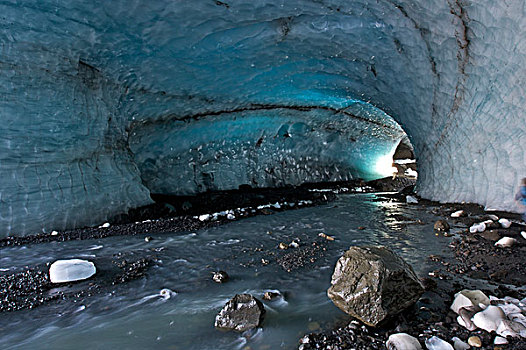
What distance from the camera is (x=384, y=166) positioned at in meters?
10.2

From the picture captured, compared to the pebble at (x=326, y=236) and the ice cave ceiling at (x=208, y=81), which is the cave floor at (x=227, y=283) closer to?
the pebble at (x=326, y=236)

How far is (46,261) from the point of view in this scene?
9.03 ft

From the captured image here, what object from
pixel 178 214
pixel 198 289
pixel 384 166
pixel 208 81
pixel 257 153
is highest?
pixel 208 81

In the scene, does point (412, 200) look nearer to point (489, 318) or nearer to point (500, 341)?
point (489, 318)

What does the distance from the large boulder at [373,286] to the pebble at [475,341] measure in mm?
289

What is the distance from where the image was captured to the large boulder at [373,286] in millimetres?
1467

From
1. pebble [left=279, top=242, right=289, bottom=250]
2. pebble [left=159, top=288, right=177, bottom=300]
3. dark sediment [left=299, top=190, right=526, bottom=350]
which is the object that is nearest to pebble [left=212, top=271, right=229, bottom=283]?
pebble [left=159, top=288, right=177, bottom=300]

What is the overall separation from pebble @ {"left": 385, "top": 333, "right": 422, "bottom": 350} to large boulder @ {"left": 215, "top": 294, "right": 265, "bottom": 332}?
0.62 meters

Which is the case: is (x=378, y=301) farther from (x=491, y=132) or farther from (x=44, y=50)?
(x=44, y=50)

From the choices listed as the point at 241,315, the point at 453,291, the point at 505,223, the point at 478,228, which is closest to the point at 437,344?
the point at 453,291

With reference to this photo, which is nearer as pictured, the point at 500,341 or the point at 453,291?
the point at 500,341

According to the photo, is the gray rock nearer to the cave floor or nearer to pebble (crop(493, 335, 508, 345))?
the cave floor

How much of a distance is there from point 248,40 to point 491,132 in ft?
10.7

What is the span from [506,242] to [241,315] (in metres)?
2.26
